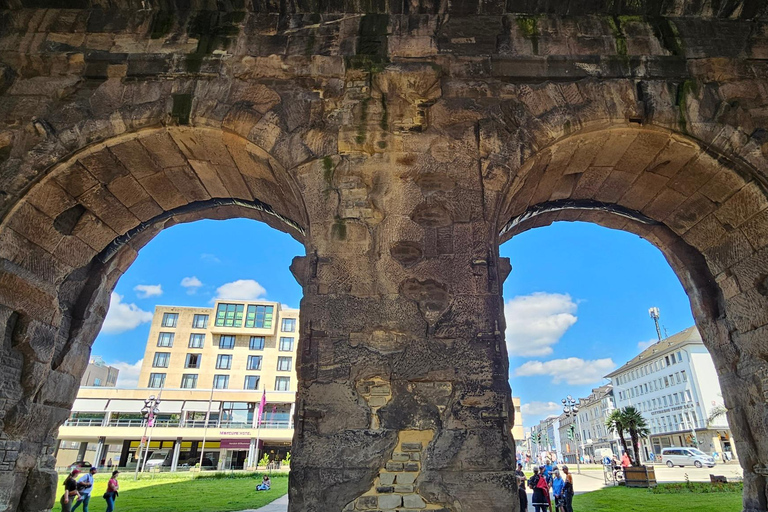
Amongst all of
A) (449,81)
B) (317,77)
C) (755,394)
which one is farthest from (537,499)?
(317,77)

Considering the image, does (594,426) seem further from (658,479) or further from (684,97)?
(684,97)

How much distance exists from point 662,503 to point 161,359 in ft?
139

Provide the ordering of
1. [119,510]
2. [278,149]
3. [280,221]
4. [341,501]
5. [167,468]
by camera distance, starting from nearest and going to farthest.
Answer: [341,501] → [278,149] → [280,221] → [119,510] → [167,468]

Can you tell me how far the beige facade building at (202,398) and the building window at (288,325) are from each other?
91 millimetres

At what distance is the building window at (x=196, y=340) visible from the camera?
1731 inches

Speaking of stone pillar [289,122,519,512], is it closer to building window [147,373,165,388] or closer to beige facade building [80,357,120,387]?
building window [147,373,165,388]

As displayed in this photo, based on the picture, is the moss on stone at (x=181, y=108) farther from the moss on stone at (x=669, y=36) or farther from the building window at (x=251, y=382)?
the building window at (x=251, y=382)

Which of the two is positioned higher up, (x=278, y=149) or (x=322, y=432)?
(x=278, y=149)

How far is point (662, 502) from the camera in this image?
10.5 meters

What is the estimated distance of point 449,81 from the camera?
5.21 meters

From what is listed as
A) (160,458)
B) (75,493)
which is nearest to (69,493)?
(75,493)

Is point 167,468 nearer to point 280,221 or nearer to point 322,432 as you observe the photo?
point 280,221

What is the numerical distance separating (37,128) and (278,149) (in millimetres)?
2498

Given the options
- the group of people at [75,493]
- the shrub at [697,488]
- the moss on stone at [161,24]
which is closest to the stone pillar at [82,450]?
the group of people at [75,493]
